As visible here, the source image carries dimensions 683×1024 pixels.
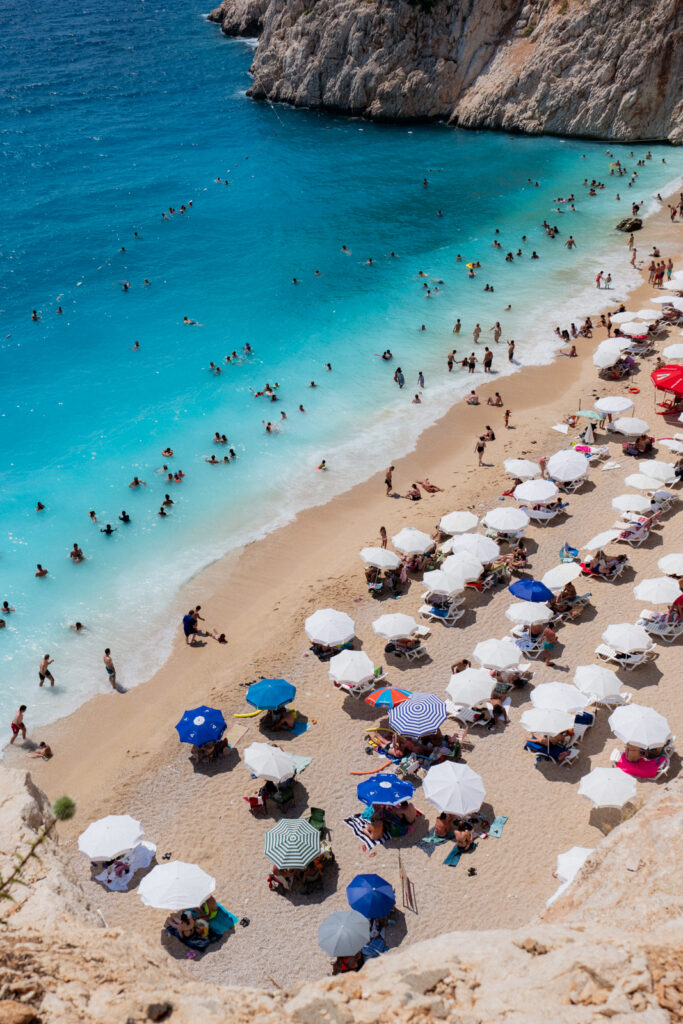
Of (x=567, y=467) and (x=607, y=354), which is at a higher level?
(x=607, y=354)

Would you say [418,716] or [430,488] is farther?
[430,488]

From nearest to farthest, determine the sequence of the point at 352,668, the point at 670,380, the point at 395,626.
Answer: the point at 352,668
the point at 395,626
the point at 670,380

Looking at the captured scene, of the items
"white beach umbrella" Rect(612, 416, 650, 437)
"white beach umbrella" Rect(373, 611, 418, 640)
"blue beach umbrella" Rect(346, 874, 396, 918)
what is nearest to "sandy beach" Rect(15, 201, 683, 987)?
"blue beach umbrella" Rect(346, 874, 396, 918)

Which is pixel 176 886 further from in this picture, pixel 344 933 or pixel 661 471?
pixel 661 471

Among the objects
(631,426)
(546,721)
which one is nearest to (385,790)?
(546,721)

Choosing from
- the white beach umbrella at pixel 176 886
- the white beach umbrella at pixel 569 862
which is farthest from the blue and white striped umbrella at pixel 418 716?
the white beach umbrella at pixel 176 886

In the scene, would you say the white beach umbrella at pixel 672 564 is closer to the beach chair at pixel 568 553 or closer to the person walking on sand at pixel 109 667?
the beach chair at pixel 568 553

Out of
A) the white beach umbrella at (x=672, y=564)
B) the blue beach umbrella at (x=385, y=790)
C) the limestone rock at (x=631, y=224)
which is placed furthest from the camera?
the limestone rock at (x=631, y=224)
